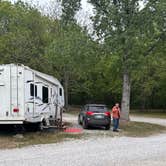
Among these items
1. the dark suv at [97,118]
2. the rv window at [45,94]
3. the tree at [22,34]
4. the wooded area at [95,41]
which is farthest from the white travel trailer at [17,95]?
the tree at [22,34]

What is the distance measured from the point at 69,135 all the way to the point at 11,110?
401cm

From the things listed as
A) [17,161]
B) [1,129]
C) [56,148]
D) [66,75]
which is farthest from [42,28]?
[17,161]

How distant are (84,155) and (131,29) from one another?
18.2 meters

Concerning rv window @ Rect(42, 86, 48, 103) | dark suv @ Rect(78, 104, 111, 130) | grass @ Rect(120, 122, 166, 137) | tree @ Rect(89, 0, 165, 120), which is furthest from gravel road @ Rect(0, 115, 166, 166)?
tree @ Rect(89, 0, 165, 120)

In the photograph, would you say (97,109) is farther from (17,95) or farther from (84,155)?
(84,155)

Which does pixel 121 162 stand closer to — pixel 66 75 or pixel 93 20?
pixel 93 20

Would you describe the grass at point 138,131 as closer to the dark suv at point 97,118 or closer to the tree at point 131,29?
the dark suv at point 97,118

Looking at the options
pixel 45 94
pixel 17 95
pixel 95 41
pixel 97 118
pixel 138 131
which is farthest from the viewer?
pixel 95 41

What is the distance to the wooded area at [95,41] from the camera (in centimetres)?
3278

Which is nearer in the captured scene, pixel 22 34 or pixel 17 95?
pixel 17 95

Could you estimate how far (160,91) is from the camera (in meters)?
71.3

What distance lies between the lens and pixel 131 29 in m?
32.5

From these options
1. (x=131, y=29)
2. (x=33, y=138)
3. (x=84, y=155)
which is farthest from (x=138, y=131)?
(x=84, y=155)

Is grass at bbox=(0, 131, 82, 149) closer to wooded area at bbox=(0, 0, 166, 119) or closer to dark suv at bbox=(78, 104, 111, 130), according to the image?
dark suv at bbox=(78, 104, 111, 130)
